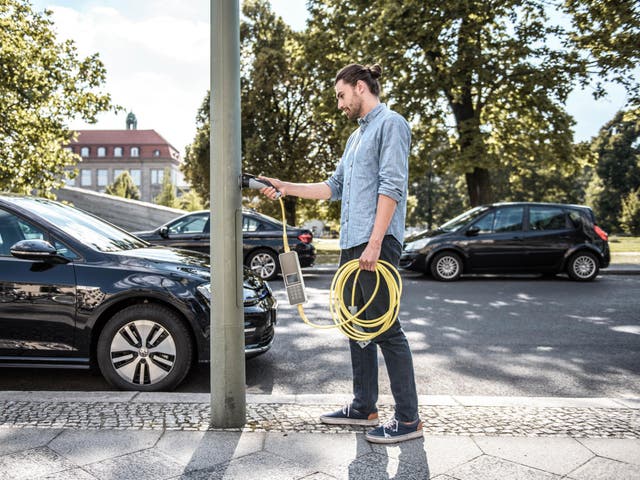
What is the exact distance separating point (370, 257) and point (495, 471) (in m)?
1.19

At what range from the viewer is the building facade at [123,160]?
93.9 metres

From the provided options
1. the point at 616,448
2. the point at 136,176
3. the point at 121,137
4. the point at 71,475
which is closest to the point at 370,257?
the point at 616,448

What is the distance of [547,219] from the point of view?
11.8 metres

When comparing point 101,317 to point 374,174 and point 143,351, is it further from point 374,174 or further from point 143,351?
point 374,174

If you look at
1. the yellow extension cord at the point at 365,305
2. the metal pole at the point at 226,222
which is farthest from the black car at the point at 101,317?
the yellow extension cord at the point at 365,305

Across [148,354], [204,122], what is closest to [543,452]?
[148,354]

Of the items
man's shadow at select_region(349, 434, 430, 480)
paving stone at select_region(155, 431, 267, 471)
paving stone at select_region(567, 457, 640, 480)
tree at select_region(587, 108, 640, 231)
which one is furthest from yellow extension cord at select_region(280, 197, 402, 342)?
tree at select_region(587, 108, 640, 231)

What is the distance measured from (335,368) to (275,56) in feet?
81.8

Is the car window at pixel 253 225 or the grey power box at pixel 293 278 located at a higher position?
the car window at pixel 253 225

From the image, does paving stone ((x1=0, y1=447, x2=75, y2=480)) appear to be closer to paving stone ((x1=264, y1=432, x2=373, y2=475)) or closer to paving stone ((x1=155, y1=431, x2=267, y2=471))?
paving stone ((x1=155, y1=431, x2=267, y2=471))

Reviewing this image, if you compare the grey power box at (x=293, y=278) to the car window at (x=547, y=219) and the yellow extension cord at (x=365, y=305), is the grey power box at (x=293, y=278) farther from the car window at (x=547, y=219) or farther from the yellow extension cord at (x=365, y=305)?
the car window at (x=547, y=219)

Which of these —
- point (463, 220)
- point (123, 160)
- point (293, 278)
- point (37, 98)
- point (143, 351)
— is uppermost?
point (123, 160)

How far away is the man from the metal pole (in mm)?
273

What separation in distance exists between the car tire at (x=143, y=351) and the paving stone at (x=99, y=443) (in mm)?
978
